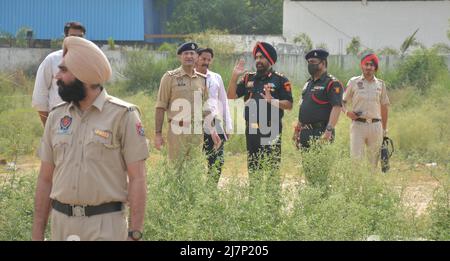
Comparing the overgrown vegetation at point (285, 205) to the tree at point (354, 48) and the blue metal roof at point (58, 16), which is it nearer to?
the tree at point (354, 48)

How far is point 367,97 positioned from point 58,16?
102 ft

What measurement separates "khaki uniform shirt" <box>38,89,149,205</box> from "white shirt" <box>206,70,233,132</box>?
372 centimetres

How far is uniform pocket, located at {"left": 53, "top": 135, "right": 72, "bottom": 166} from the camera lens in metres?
3.74

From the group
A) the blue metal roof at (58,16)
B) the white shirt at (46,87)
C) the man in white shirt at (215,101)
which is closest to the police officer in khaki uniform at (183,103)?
the man in white shirt at (215,101)

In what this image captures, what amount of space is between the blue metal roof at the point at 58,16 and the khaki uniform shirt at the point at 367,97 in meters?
30.2

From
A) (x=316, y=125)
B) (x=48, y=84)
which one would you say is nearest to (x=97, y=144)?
(x=48, y=84)

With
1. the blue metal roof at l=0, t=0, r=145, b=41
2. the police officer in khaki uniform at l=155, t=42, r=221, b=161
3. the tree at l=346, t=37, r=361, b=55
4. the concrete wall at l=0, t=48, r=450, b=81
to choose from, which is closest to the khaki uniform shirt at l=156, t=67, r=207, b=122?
the police officer in khaki uniform at l=155, t=42, r=221, b=161

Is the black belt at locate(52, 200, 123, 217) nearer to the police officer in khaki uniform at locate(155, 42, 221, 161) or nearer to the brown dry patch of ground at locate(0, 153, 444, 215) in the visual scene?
the brown dry patch of ground at locate(0, 153, 444, 215)

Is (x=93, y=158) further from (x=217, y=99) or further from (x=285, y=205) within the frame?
(x=217, y=99)

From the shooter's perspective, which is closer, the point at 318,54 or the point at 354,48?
the point at 318,54

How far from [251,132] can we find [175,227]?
8.63ft

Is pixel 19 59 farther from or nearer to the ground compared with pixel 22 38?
nearer to the ground

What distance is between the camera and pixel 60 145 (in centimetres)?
375

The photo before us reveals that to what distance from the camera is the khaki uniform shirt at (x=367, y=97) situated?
8562mm
